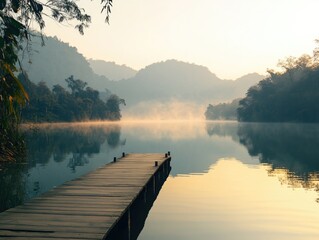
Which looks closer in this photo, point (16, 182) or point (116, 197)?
point (116, 197)

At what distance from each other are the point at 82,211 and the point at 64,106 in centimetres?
12706

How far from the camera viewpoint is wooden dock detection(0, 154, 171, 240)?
9.37m

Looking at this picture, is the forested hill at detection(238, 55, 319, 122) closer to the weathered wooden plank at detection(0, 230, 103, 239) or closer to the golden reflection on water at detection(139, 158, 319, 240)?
A: the golden reflection on water at detection(139, 158, 319, 240)

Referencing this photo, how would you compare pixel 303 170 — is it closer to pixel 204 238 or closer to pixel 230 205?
pixel 230 205

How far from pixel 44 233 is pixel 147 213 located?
798 cm

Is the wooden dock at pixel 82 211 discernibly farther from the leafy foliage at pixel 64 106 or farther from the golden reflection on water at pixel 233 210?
the leafy foliage at pixel 64 106

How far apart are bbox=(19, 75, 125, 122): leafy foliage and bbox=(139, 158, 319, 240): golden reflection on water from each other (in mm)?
83236

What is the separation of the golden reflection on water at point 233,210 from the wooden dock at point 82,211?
1371mm

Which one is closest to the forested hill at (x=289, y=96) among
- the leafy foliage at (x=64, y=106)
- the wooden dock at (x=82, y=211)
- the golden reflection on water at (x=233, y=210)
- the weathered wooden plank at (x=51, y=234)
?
the leafy foliage at (x=64, y=106)

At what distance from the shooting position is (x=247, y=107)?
516 feet

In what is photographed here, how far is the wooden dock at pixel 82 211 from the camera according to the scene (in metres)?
9.37

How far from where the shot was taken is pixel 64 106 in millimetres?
134750

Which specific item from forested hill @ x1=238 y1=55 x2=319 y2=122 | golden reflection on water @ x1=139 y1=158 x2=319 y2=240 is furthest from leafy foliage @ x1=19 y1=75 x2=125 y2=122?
golden reflection on water @ x1=139 y1=158 x2=319 y2=240

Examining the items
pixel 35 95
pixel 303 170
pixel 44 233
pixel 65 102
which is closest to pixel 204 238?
pixel 44 233
